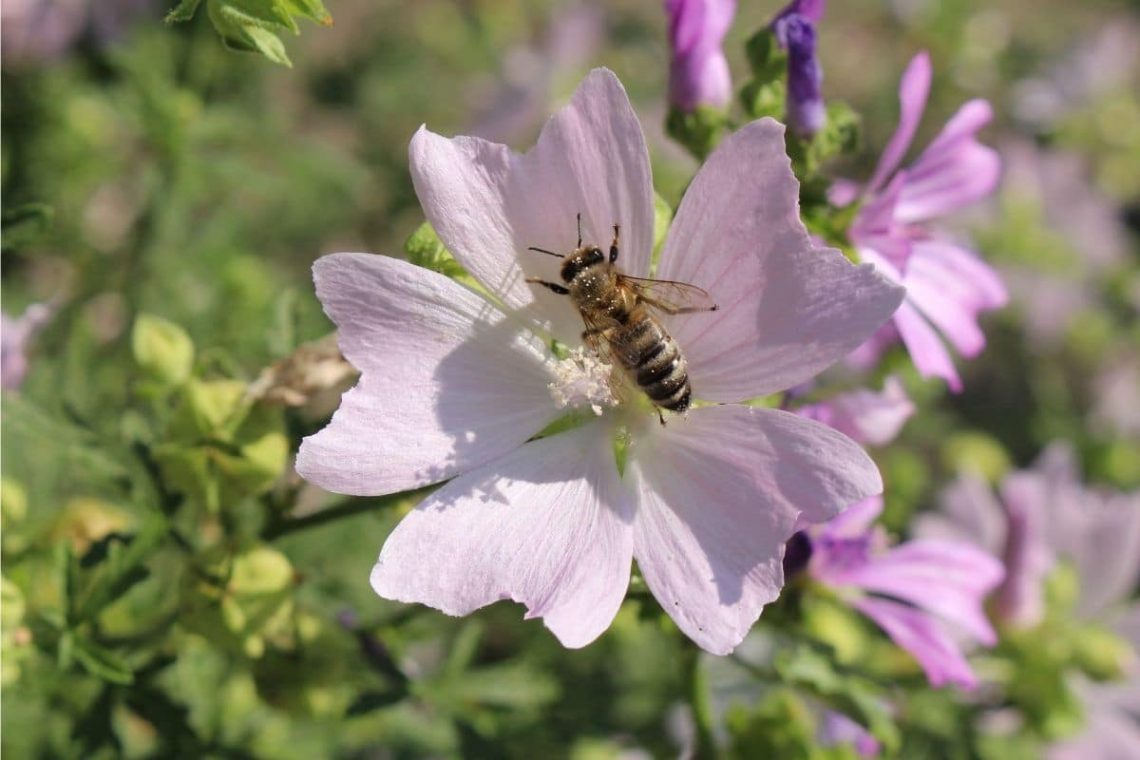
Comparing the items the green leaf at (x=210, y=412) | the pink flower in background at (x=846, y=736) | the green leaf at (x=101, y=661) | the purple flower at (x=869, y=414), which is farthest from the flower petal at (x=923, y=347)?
the green leaf at (x=101, y=661)

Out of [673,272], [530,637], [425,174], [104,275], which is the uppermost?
[425,174]

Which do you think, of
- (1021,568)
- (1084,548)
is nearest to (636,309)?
(1021,568)

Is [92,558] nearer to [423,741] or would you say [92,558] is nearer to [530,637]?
[423,741]

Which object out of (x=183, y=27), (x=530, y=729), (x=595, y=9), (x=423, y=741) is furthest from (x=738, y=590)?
(x=595, y=9)

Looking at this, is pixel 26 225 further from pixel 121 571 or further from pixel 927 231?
pixel 927 231

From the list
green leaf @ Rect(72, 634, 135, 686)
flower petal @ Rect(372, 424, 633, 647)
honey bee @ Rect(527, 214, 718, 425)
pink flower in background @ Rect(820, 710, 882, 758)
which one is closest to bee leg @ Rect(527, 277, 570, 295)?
honey bee @ Rect(527, 214, 718, 425)

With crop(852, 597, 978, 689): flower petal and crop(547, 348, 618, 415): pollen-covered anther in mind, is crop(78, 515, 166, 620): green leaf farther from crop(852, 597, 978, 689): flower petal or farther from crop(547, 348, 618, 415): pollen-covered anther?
crop(852, 597, 978, 689): flower petal

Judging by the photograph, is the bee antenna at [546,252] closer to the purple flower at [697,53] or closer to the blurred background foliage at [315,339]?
the purple flower at [697,53]
